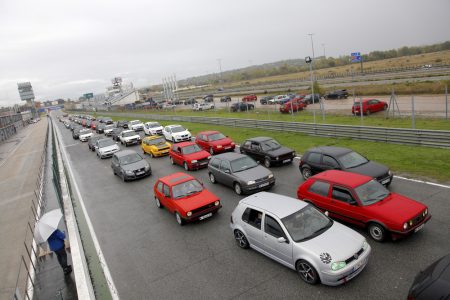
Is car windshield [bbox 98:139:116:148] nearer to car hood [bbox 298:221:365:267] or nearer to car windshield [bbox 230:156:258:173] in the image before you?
car windshield [bbox 230:156:258:173]

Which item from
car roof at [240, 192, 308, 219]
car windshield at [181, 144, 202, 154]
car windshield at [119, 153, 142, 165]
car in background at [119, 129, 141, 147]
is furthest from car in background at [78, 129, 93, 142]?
car roof at [240, 192, 308, 219]

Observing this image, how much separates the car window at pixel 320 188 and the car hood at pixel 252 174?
3.11 meters

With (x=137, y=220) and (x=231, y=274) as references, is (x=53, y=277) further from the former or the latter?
(x=231, y=274)

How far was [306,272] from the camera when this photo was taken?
24.1 ft

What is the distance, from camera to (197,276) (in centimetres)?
825

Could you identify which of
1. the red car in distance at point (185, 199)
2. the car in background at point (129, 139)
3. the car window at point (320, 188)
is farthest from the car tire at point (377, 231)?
the car in background at point (129, 139)

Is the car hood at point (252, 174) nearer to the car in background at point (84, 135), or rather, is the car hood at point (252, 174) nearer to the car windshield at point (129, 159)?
the car windshield at point (129, 159)

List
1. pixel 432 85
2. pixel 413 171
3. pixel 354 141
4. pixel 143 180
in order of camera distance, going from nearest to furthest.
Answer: pixel 413 171 → pixel 143 180 → pixel 354 141 → pixel 432 85

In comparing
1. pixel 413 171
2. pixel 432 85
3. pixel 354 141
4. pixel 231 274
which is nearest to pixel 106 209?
pixel 231 274

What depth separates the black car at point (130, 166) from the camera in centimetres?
1792

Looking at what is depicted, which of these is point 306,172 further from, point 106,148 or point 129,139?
point 129,139

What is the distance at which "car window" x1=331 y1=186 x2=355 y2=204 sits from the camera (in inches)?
368

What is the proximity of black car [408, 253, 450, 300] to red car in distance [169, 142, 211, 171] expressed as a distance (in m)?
13.7

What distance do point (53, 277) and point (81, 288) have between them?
12.4 ft
